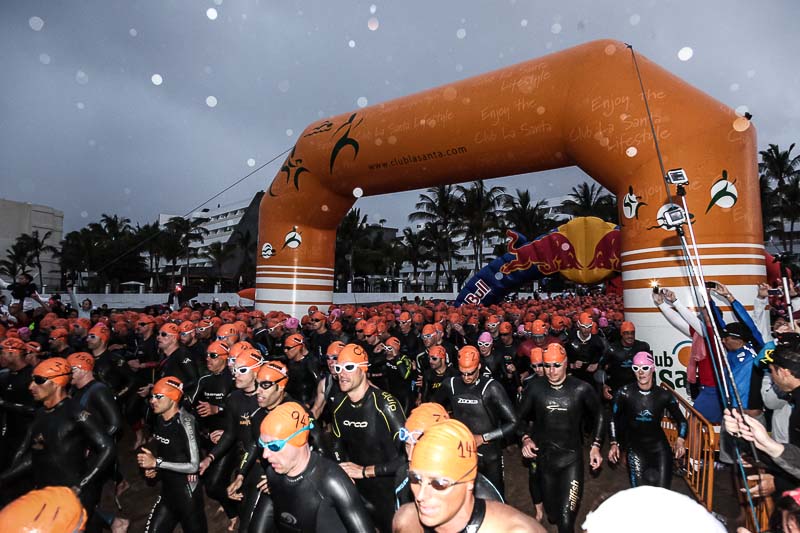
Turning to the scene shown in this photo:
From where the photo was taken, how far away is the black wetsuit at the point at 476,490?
3.11 meters

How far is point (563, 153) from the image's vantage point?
31.0 ft

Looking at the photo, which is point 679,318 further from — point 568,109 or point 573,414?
point 568,109

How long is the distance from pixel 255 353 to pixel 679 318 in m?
5.48

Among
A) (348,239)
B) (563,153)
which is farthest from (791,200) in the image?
(563,153)

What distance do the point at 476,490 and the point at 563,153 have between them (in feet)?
25.9

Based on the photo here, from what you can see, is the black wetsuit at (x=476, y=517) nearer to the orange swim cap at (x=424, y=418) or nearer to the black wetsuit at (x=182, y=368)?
the orange swim cap at (x=424, y=418)

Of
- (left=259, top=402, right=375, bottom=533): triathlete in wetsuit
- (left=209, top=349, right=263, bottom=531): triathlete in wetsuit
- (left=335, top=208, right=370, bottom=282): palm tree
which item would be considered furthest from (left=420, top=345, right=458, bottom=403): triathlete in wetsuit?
(left=335, top=208, right=370, bottom=282): palm tree

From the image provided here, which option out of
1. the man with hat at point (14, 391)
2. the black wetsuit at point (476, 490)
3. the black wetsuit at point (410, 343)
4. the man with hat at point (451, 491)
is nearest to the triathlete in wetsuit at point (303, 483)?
the black wetsuit at point (476, 490)

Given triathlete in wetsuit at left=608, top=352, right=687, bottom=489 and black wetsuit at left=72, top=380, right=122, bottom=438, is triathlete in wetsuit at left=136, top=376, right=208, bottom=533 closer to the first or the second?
black wetsuit at left=72, top=380, right=122, bottom=438

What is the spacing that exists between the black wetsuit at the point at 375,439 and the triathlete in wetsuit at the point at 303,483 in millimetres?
1230

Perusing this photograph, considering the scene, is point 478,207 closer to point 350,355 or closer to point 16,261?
point 350,355

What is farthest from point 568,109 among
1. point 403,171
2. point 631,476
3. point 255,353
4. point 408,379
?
A: point 255,353

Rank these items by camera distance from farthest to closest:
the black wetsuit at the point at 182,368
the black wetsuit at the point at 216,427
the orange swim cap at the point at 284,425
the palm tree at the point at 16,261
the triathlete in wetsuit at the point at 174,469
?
the palm tree at the point at 16,261 → the black wetsuit at the point at 182,368 → the black wetsuit at the point at 216,427 → the triathlete in wetsuit at the point at 174,469 → the orange swim cap at the point at 284,425

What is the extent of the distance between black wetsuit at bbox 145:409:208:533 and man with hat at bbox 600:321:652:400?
20.0 feet
